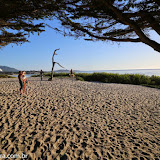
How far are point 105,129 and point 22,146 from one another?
9.10 feet

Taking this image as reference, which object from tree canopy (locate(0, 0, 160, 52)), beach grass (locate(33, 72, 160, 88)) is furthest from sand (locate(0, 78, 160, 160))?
beach grass (locate(33, 72, 160, 88))

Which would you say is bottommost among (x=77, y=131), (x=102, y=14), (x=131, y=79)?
(x=77, y=131)

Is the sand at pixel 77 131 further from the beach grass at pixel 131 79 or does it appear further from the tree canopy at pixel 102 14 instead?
the beach grass at pixel 131 79

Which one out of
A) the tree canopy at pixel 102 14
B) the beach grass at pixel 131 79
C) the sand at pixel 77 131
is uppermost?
the tree canopy at pixel 102 14

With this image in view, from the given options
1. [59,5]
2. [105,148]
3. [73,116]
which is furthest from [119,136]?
[59,5]

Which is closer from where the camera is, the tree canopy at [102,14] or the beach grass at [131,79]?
the tree canopy at [102,14]

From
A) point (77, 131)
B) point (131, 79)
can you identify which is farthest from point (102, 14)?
point (131, 79)

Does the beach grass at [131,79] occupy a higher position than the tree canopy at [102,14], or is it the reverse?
the tree canopy at [102,14]

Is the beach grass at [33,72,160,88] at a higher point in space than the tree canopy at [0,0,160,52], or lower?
lower

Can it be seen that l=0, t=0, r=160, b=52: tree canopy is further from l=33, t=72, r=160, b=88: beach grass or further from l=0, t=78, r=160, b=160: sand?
l=33, t=72, r=160, b=88: beach grass

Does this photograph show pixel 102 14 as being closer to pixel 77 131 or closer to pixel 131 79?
pixel 77 131

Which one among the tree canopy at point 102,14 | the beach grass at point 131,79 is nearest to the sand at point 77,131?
the tree canopy at point 102,14

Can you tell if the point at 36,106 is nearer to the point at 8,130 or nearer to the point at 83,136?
the point at 8,130

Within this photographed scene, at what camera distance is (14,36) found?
10664 mm
